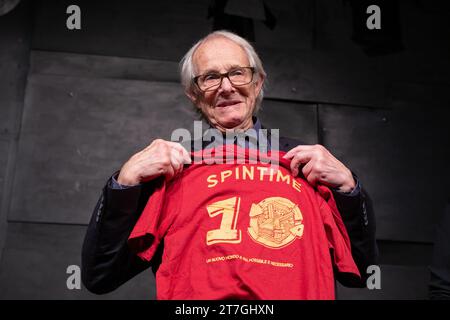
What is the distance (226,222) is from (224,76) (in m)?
0.50

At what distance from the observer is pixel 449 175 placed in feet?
8.68

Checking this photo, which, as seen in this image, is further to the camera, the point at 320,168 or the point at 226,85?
the point at 226,85

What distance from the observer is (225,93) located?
1672 mm

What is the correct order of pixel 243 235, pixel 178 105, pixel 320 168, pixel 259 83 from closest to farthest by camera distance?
pixel 243 235 < pixel 320 168 < pixel 259 83 < pixel 178 105

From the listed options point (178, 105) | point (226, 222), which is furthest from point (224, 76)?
point (178, 105)

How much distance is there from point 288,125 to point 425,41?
0.80 metres

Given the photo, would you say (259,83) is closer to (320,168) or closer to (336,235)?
(320,168)

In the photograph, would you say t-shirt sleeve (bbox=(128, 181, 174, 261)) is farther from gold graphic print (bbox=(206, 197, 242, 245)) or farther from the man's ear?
the man's ear

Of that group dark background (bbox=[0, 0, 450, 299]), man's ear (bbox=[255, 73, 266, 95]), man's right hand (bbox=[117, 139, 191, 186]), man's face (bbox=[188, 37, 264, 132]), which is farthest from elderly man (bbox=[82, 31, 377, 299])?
dark background (bbox=[0, 0, 450, 299])

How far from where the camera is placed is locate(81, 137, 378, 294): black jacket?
4.66ft

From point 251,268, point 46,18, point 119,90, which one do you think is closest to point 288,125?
point 119,90

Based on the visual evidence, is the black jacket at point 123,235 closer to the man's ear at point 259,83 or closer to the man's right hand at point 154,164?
the man's right hand at point 154,164

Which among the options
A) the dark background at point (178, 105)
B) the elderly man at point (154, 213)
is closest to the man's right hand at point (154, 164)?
the elderly man at point (154, 213)

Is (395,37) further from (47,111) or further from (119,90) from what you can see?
(47,111)
